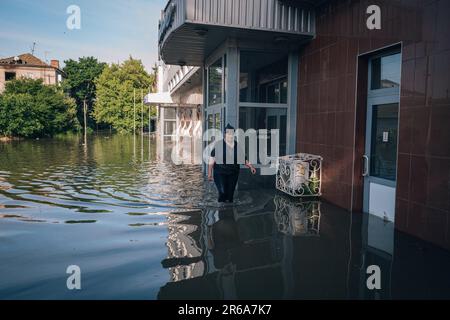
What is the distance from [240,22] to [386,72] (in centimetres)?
339

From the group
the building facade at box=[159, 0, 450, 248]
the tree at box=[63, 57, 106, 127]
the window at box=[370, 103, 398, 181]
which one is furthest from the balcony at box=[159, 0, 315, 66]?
the tree at box=[63, 57, 106, 127]

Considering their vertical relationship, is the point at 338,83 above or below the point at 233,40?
below

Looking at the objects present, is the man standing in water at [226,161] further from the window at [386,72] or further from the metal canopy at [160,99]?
the metal canopy at [160,99]

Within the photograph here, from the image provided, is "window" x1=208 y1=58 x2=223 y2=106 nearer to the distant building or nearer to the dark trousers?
the dark trousers

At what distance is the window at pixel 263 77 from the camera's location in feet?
33.3

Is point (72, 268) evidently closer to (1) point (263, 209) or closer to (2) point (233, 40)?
(1) point (263, 209)

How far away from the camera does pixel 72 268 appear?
460cm

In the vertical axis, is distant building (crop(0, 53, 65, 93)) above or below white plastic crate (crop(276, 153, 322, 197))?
above

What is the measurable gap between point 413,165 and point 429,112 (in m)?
0.87

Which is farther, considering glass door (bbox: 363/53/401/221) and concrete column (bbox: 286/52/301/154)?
concrete column (bbox: 286/52/301/154)

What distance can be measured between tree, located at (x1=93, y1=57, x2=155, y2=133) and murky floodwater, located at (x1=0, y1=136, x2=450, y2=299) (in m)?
45.6

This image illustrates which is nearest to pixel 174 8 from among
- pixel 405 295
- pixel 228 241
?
pixel 228 241

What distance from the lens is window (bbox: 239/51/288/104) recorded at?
10141mm

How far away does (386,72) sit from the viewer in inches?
285
